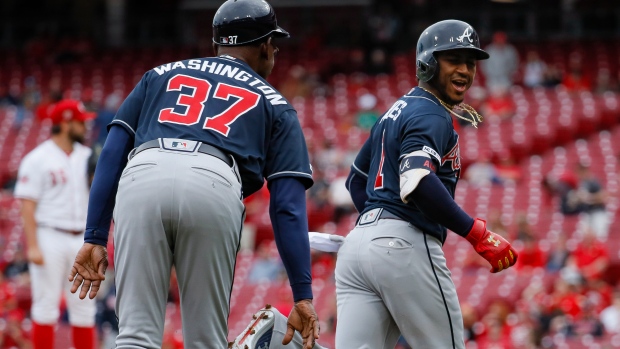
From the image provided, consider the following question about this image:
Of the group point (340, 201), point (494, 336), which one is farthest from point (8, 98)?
point (494, 336)

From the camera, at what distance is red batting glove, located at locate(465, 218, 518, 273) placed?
4.75m

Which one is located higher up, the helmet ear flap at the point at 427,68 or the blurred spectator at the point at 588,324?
the helmet ear flap at the point at 427,68

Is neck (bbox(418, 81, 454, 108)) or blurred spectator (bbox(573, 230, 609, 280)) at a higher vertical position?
neck (bbox(418, 81, 454, 108))

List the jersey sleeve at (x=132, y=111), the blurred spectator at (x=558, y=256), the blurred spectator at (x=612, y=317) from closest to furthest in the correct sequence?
1. the jersey sleeve at (x=132, y=111)
2. the blurred spectator at (x=612, y=317)
3. the blurred spectator at (x=558, y=256)

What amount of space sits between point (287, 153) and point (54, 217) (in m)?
3.38

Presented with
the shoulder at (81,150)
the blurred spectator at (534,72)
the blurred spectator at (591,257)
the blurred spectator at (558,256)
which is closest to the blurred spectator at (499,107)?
the blurred spectator at (534,72)

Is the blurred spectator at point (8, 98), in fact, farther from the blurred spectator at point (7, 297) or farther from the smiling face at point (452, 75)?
the smiling face at point (452, 75)

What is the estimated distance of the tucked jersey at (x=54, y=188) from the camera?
7422mm

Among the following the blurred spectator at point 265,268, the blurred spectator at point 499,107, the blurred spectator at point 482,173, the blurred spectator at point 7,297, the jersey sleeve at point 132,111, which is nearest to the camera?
the jersey sleeve at point 132,111

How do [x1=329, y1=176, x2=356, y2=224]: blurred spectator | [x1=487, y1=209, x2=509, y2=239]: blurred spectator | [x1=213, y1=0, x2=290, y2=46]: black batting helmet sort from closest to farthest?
[x1=213, y1=0, x2=290, y2=46]: black batting helmet
[x1=487, y1=209, x2=509, y2=239]: blurred spectator
[x1=329, y1=176, x2=356, y2=224]: blurred spectator

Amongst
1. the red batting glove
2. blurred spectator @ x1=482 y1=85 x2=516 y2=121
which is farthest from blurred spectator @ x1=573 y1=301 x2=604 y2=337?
blurred spectator @ x1=482 y1=85 x2=516 y2=121

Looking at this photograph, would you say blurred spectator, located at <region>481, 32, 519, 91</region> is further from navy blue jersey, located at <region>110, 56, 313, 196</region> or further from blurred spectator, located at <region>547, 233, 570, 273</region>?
navy blue jersey, located at <region>110, 56, 313, 196</region>

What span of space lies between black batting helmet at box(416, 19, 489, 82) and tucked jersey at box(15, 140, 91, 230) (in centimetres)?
321

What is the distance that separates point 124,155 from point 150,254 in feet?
1.64
